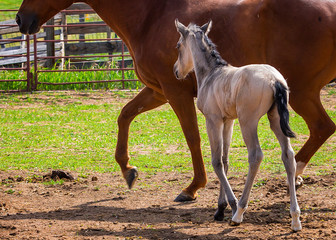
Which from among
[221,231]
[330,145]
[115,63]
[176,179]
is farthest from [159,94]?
[115,63]

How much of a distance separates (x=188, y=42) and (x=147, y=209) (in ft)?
5.59

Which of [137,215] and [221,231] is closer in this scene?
[221,231]

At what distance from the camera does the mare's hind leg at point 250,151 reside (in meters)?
4.37

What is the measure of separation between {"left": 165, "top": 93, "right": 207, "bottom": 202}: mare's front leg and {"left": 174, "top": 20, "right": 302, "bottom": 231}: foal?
624mm

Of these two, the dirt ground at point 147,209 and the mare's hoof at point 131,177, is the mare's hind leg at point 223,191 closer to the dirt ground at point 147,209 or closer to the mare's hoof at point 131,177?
the dirt ground at point 147,209

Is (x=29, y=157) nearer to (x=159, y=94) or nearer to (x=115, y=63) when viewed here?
(x=159, y=94)

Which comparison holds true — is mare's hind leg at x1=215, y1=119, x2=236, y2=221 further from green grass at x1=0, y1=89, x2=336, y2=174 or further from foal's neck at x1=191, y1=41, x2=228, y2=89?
green grass at x1=0, y1=89, x2=336, y2=174

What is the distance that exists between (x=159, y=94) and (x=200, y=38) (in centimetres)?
157

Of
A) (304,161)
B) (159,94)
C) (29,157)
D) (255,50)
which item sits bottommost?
(29,157)

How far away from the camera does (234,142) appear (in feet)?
28.8

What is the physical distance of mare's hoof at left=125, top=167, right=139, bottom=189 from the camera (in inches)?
246

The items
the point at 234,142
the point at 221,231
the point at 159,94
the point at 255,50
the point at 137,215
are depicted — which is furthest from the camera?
the point at 234,142

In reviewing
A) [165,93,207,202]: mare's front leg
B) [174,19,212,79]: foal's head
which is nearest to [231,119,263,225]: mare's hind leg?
[174,19,212,79]: foal's head

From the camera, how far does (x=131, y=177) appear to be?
20.6 feet
